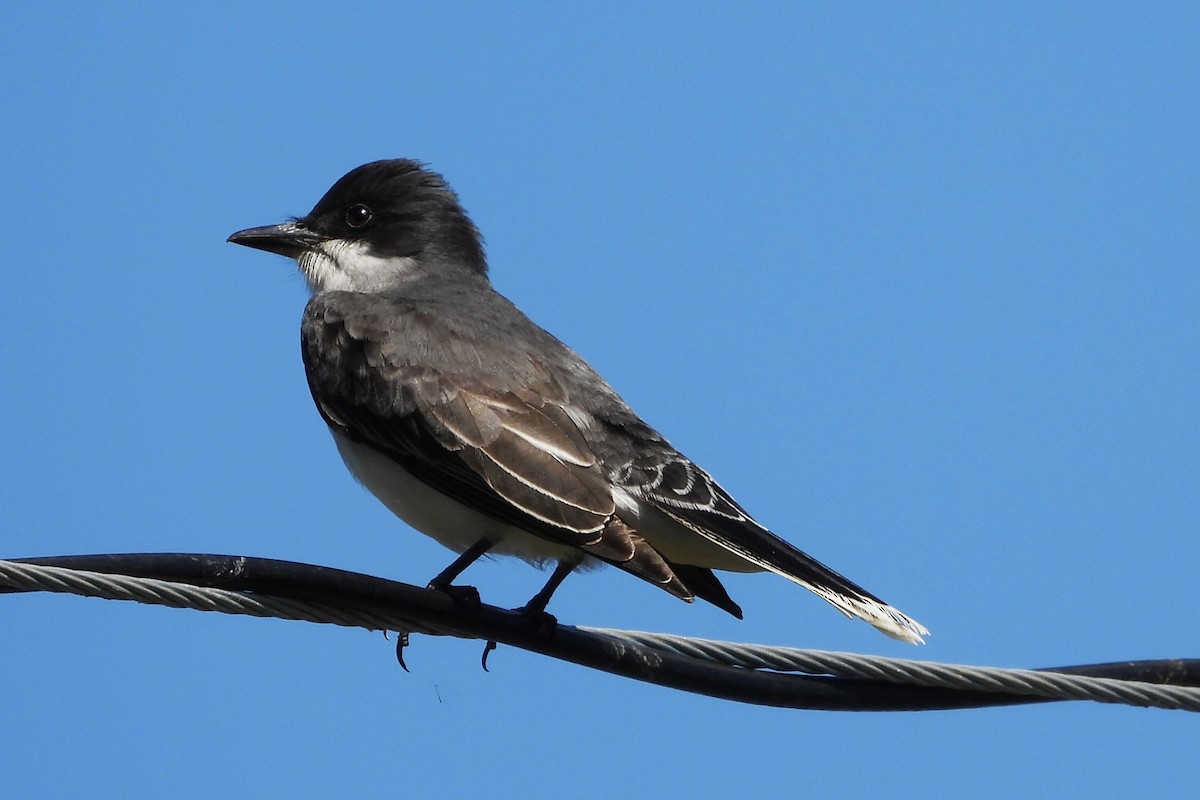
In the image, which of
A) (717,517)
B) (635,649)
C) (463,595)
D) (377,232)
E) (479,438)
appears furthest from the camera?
(377,232)

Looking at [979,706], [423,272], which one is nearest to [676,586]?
[979,706]

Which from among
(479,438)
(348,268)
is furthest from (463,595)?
(348,268)

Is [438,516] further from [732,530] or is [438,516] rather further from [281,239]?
[281,239]

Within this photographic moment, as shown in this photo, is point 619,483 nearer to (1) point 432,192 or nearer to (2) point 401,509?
(2) point 401,509

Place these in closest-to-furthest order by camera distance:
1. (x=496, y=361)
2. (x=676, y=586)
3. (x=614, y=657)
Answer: (x=614, y=657) < (x=676, y=586) < (x=496, y=361)

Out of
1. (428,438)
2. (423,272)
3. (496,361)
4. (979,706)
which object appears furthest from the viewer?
(423,272)

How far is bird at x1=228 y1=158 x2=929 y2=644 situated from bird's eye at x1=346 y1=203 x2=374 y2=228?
1064 millimetres

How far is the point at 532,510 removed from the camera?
6.80m

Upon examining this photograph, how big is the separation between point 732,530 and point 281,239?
409 cm

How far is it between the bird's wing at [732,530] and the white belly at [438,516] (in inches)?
21.9

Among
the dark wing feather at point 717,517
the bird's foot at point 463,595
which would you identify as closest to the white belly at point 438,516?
the dark wing feather at point 717,517

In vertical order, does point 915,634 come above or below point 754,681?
above

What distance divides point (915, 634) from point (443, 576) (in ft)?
7.46

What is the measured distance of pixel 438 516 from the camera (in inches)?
292
